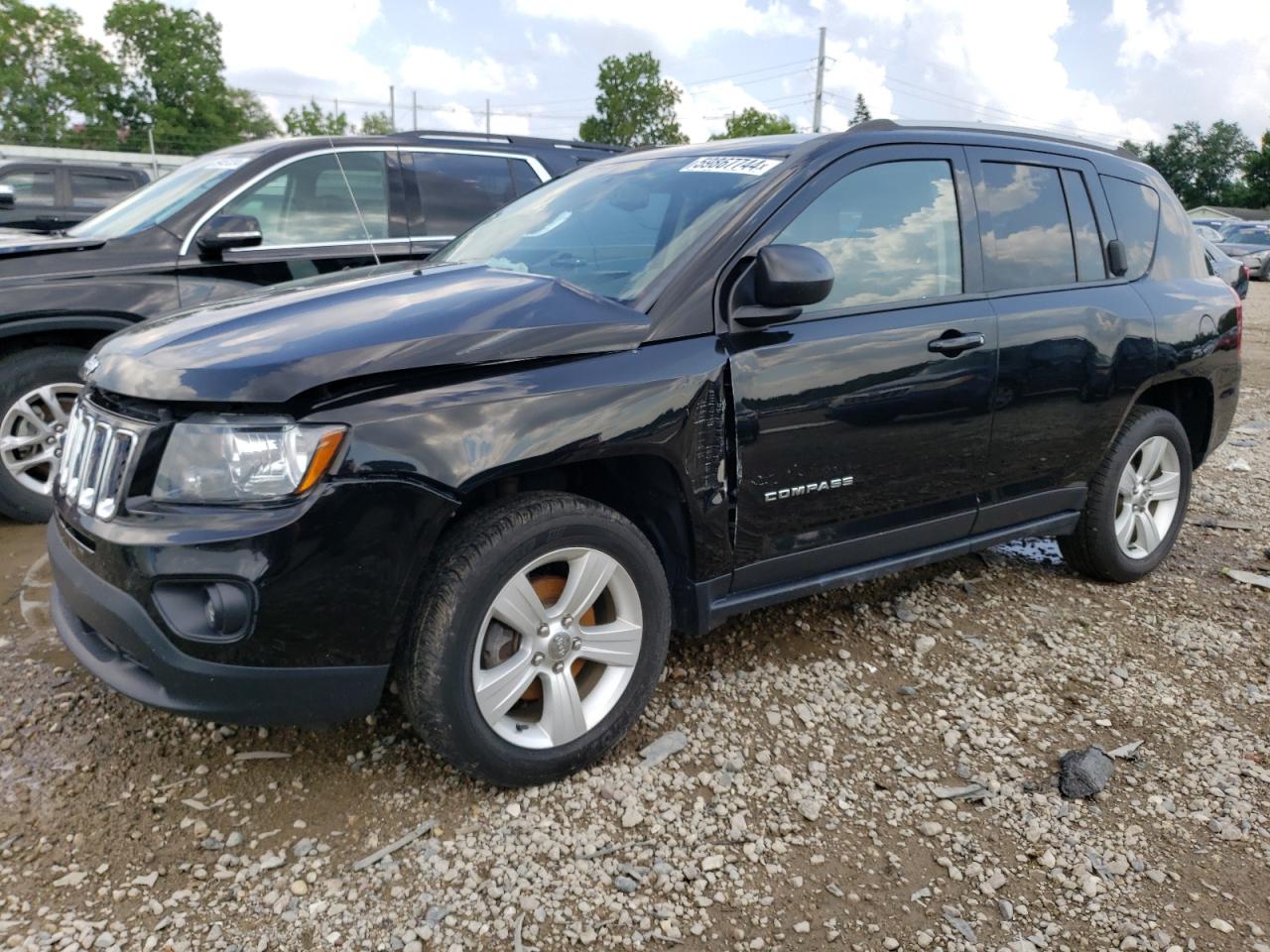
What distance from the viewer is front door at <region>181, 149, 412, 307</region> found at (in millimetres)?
4805

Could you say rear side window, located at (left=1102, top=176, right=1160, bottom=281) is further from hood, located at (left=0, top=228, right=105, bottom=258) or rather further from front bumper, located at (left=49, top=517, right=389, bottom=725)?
hood, located at (left=0, top=228, right=105, bottom=258)

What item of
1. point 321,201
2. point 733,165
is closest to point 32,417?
point 321,201

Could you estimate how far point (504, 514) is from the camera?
249 centimetres

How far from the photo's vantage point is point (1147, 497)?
4367mm

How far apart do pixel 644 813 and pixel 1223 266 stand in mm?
10782

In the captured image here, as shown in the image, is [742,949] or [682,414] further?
[682,414]

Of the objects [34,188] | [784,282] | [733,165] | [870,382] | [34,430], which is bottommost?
[34,430]

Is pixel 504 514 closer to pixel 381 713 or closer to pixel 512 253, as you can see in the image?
pixel 381 713

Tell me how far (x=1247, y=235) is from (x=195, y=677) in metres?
32.9

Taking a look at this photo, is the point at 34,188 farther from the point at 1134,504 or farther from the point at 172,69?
the point at 172,69

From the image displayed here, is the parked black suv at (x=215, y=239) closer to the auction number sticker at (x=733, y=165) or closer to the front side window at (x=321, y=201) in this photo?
the front side window at (x=321, y=201)

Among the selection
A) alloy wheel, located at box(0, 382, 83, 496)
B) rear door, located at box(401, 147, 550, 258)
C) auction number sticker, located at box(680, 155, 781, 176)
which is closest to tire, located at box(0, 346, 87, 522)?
alloy wheel, located at box(0, 382, 83, 496)

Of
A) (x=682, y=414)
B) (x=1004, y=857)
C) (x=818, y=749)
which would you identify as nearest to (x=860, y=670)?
(x=818, y=749)

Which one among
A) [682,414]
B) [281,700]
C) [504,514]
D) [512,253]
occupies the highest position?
[512,253]
